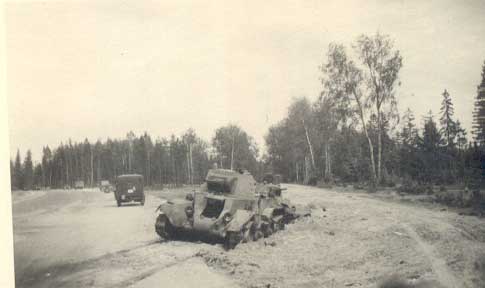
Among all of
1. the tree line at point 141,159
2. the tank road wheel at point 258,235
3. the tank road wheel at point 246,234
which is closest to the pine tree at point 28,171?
the tree line at point 141,159

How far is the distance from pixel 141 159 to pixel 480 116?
6413 mm

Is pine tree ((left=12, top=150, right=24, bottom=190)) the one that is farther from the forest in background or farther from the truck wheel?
the truck wheel

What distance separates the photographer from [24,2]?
642 centimetres

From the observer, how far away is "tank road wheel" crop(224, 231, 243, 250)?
6.39m

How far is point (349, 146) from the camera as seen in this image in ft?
45.3

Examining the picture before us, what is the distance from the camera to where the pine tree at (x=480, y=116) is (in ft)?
19.6

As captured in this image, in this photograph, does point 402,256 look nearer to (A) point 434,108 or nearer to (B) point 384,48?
(A) point 434,108

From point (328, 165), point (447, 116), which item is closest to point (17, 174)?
point (447, 116)

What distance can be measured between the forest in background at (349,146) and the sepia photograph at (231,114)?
61 millimetres

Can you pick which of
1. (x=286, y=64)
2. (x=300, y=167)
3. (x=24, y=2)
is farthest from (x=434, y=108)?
(x=300, y=167)

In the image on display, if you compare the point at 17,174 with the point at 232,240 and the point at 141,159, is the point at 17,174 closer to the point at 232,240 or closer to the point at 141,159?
the point at 232,240

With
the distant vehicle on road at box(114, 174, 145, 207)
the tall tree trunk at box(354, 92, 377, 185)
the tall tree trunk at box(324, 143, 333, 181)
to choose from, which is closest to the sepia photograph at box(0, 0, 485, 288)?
the tall tree trunk at box(354, 92, 377, 185)

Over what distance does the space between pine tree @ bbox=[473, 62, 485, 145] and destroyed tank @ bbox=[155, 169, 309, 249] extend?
10.1ft

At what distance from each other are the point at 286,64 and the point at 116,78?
234 centimetres
